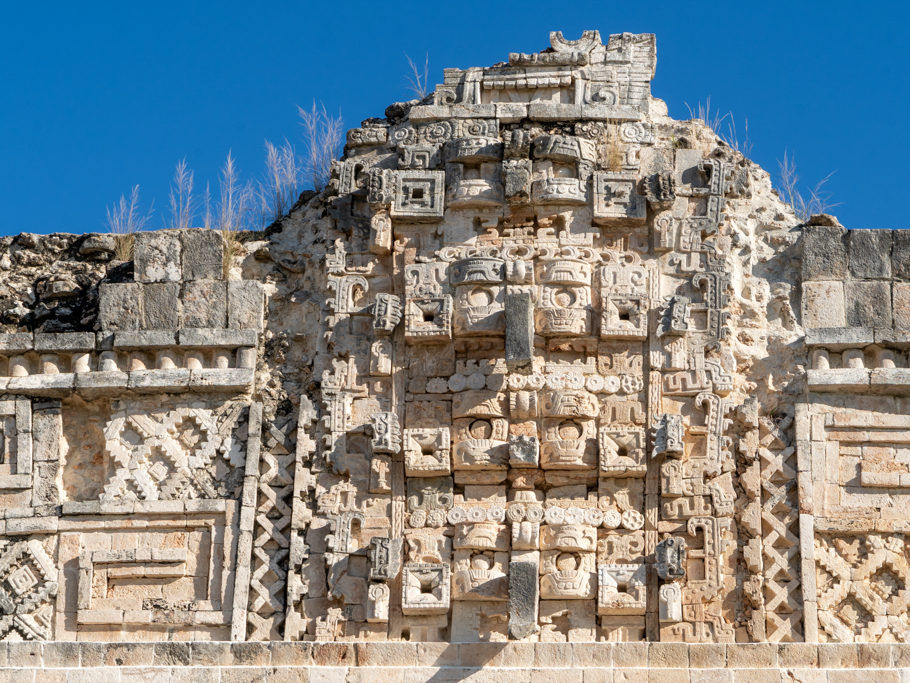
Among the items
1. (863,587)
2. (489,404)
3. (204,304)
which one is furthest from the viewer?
(204,304)

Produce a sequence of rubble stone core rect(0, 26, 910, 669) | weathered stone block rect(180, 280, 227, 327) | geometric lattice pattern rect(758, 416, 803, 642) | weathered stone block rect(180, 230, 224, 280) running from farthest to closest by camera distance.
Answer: weathered stone block rect(180, 230, 224, 280) → weathered stone block rect(180, 280, 227, 327) → rubble stone core rect(0, 26, 910, 669) → geometric lattice pattern rect(758, 416, 803, 642)

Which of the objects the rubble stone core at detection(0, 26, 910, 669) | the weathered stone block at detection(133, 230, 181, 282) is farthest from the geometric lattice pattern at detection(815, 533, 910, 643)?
the weathered stone block at detection(133, 230, 181, 282)

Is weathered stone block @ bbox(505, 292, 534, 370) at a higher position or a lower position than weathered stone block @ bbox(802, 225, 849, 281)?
lower

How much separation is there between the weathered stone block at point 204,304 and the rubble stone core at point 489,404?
18 mm

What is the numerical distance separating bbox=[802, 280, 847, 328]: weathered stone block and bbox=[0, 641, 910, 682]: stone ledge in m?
3.01

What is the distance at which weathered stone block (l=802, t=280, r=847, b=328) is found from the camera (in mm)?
14883

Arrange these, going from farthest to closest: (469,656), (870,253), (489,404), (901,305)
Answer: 1. (870,253)
2. (901,305)
3. (489,404)
4. (469,656)

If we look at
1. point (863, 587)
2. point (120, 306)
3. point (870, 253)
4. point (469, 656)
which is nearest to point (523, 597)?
point (469, 656)

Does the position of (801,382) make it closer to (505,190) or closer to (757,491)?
(757,491)

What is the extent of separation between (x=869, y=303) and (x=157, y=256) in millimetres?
5512

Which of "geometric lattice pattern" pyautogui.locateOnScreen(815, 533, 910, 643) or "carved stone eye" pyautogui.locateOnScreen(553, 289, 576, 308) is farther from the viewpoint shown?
"carved stone eye" pyautogui.locateOnScreen(553, 289, 576, 308)

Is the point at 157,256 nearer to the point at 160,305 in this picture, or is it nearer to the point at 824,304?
the point at 160,305

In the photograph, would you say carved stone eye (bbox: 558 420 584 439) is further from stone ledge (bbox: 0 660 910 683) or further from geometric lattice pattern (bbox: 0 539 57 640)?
geometric lattice pattern (bbox: 0 539 57 640)

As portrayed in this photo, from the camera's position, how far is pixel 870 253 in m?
15.1
